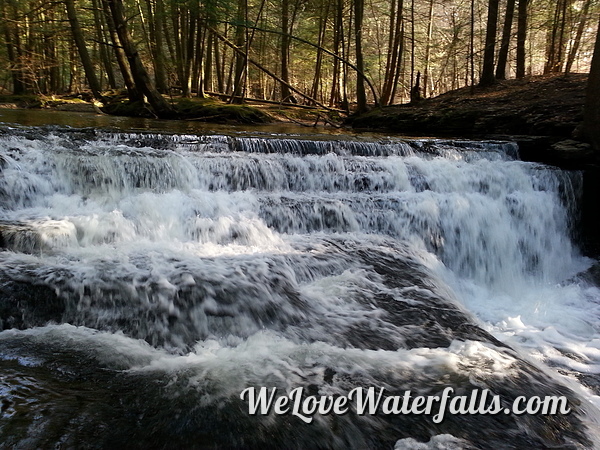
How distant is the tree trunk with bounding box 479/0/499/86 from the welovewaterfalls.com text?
13755mm

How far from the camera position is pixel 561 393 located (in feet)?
9.78

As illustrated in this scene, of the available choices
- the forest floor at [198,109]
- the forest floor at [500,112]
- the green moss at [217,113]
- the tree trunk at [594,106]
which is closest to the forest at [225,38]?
the forest floor at [198,109]

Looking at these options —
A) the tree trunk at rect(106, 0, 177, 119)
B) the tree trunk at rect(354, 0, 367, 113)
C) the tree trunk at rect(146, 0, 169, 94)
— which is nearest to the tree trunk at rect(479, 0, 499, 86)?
the tree trunk at rect(354, 0, 367, 113)

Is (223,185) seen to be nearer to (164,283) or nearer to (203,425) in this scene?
(164,283)

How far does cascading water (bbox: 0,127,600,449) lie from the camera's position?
2318 millimetres

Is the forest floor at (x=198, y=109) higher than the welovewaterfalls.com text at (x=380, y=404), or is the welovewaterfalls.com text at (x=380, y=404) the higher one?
the forest floor at (x=198, y=109)

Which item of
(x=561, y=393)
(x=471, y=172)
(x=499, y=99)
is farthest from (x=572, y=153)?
(x=561, y=393)

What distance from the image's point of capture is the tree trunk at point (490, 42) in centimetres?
1379

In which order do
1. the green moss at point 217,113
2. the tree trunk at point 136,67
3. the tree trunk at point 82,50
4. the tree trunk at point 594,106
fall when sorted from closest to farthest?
the tree trunk at point 594,106 → the tree trunk at point 136,67 → the green moss at point 217,113 → the tree trunk at point 82,50

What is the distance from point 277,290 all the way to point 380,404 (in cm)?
168

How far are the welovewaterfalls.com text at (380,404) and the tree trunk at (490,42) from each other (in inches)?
542

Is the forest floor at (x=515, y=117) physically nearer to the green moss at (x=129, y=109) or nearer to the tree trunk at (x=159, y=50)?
the green moss at (x=129, y=109)

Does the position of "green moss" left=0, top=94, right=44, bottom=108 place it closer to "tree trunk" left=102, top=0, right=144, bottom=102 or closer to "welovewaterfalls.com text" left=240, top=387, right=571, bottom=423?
"tree trunk" left=102, top=0, right=144, bottom=102

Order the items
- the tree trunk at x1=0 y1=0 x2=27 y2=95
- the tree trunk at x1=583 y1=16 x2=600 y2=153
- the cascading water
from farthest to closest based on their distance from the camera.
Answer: the tree trunk at x1=0 y1=0 x2=27 y2=95 → the tree trunk at x1=583 y1=16 x2=600 y2=153 → the cascading water
